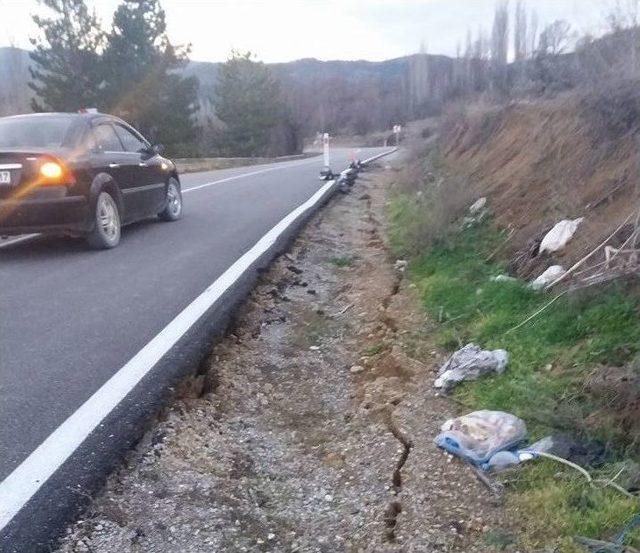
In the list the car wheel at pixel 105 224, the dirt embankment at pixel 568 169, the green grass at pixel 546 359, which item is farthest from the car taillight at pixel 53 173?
the dirt embankment at pixel 568 169

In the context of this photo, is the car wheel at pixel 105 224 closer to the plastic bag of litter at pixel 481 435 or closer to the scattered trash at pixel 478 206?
the scattered trash at pixel 478 206

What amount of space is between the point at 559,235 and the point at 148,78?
36.0m

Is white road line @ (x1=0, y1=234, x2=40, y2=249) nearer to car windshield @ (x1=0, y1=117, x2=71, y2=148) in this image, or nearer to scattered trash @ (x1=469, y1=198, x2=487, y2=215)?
car windshield @ (x1=0, y1=117, x2=71, y2=148)

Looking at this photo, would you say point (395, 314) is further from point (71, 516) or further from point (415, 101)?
point (415, 101)

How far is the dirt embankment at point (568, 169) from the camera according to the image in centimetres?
655

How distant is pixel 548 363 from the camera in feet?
14.9

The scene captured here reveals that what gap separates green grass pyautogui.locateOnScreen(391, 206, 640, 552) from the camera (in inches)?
123

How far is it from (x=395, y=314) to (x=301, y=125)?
58.7 metres

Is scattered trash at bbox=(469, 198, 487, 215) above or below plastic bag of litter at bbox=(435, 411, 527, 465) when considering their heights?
above

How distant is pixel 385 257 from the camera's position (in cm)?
877

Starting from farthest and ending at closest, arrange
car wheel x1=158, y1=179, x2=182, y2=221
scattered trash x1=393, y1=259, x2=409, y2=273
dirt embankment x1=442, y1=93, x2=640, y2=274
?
car wheel x1=158, y1=179, x2=182, y2=221 → scattered trash x1=393, y1=259, x2=409, y2=273 → dirt embankment x1=442, y1=93, x2=640, y2=274

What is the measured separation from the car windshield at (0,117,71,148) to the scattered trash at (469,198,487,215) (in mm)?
4830

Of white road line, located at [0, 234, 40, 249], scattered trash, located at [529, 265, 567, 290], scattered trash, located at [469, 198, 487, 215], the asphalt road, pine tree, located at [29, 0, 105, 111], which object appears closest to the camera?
the asphalt road

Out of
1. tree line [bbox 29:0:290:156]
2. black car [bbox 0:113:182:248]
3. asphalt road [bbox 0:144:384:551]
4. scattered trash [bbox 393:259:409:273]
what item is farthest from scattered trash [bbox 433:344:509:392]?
tree line [bbox 29:0:290:156]
